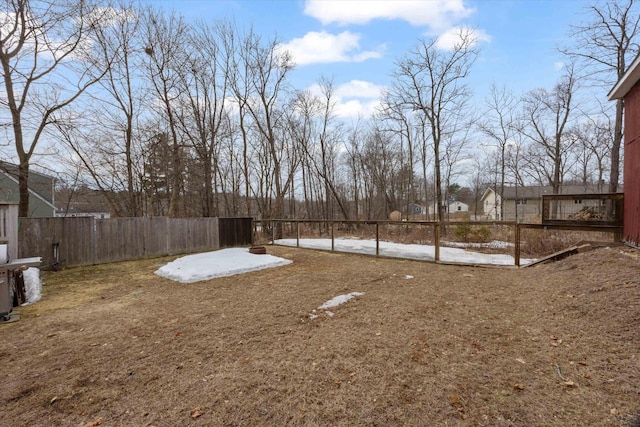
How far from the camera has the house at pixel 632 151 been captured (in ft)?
18.6

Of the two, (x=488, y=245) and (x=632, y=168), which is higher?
(x=632, y=168)

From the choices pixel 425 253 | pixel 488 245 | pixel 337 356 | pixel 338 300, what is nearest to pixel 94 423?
pixel 337 356

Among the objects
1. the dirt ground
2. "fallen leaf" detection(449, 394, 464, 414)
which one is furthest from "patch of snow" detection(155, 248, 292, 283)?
"fallen leaf" detection(449, 394, 464, 414)

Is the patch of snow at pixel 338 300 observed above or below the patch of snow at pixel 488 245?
below

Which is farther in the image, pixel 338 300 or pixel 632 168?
pixel 632 168

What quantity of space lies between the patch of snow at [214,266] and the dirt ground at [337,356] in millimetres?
1126

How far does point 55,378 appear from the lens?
2412 mm

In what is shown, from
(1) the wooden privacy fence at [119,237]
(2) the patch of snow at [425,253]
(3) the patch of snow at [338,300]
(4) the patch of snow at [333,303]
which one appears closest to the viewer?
(4) the patch of snow at [333,303]

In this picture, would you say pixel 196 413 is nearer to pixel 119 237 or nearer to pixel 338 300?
pixel 338 300

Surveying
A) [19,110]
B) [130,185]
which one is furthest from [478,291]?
[130,185]

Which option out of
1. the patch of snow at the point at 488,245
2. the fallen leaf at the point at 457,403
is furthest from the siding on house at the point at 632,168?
the fallen leaf at the point at 457,403

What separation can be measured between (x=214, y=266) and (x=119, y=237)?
3636 millimetres

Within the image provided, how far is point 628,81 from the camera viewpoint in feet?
19.9

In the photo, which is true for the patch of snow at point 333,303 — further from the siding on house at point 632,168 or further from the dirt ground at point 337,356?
the siding on house at point 632,168
